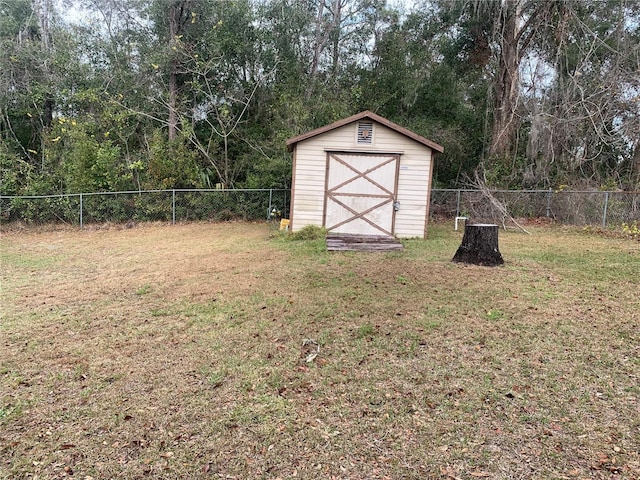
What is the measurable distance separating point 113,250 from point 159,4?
396 inches

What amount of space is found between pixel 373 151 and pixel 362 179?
0.70 meters

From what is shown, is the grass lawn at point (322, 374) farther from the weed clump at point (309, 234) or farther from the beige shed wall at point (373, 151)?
the beige shed wall at point (373, 151)

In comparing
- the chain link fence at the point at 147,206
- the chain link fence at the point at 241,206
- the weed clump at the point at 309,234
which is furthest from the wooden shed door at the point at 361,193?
the chain link fence at the point at 147,206

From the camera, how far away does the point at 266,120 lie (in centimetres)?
1525

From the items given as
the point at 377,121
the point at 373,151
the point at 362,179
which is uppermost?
the point at 377,121

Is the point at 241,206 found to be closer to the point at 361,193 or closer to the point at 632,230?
the point at 361,193

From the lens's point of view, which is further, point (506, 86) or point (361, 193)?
point (506, 86)

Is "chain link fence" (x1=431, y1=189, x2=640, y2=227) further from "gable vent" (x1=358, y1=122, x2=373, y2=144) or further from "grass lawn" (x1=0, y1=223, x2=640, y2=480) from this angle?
"grass lawn" (x1=0, y1=223, x2=640, y2=480)

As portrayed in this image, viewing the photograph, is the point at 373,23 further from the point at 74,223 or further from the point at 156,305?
the point at 156,305

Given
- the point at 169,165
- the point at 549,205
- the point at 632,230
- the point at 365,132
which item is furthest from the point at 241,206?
the point at 632,230

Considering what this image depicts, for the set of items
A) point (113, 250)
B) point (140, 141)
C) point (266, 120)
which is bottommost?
point (113, 250)

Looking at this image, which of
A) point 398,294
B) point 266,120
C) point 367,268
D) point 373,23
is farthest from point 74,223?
point 373,23

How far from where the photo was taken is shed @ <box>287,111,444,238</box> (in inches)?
367

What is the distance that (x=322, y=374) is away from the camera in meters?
3.11
